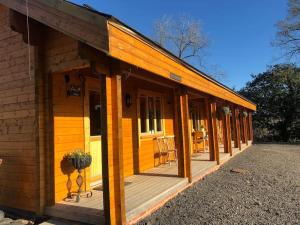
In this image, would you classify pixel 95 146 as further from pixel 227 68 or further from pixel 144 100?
pixel 227 68

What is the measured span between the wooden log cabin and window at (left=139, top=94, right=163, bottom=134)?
1.53 metres

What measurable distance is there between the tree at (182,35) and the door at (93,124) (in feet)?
80.9

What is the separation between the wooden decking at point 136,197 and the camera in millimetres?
4227

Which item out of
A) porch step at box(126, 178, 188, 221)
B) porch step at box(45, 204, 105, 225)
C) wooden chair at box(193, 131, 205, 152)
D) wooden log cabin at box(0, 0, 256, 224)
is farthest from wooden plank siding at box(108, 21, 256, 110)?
wooden chair at box(193, 131, 205, 152)

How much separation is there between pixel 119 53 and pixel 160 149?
5262 millimetres

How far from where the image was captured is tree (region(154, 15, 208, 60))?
2975 centimetres

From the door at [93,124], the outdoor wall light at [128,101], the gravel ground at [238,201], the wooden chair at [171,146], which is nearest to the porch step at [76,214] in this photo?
the gravel ground at [238,201]

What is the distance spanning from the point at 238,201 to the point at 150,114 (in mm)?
3690

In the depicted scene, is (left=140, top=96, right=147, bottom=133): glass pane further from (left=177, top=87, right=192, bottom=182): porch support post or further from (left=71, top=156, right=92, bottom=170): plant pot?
(left=71, top=156, right=92, bottom=170): plant pot

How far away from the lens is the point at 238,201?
5285 millimetres

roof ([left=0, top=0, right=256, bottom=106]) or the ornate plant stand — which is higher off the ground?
roof ([left=0, top=0, right=256, bottom=106])

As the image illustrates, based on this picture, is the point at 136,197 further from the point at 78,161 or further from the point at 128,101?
the point at 128,101

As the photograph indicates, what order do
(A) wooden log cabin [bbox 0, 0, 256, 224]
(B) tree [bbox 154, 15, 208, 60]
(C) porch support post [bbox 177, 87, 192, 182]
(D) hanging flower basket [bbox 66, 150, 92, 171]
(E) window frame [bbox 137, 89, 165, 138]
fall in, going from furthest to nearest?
(B) tree [bbox 154, 15, 208, 60] < (E) window frame [bbox 137, 89, 165, 138] < (C) porch support post [bbox 177, 87, 192, 182] < (D) hanging flower basket [bbox 66, 150, 92, 171] < (A) wooden log cabin [bbox 0, 0, 256, 224]

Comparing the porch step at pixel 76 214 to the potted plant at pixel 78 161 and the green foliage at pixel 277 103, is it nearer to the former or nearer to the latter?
the potted plant at pixel 78 161
